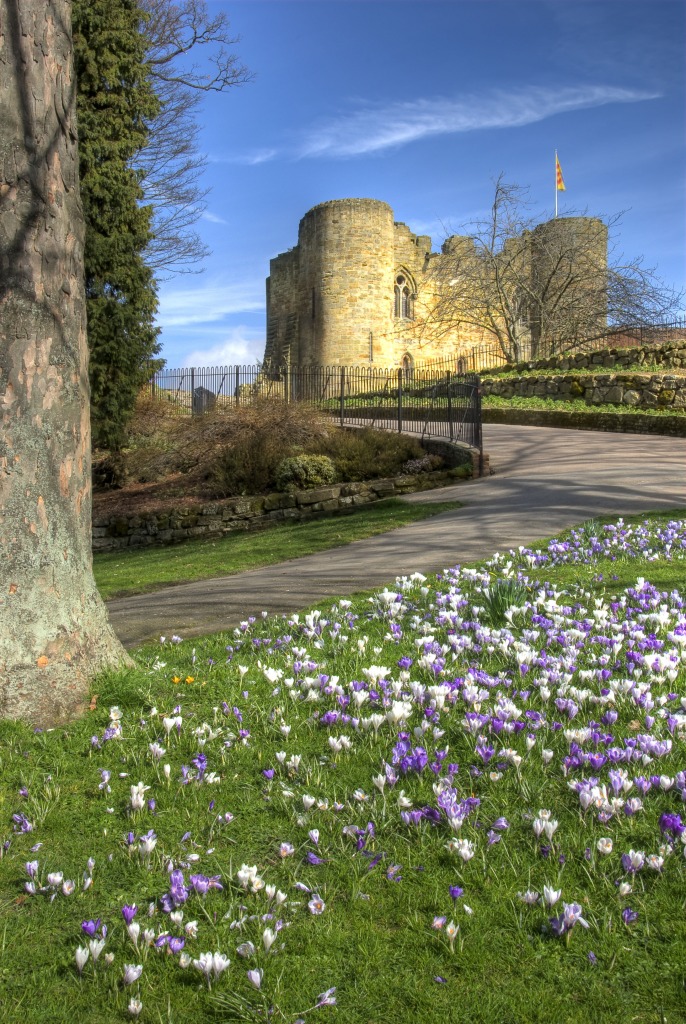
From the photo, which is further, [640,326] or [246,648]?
[640,326]

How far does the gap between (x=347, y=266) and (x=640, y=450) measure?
26.8m

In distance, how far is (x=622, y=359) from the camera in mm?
26484

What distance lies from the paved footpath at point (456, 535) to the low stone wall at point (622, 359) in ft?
31.9

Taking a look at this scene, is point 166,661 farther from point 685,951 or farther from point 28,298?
point 685,951

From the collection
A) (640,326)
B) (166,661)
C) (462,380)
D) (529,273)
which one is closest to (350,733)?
(166,661)

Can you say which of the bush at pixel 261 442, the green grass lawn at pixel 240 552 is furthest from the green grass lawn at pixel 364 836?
the bush at pixel 261 442

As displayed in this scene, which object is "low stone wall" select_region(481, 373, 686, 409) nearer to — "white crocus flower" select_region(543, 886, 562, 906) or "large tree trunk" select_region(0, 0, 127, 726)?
"large tree trunk" select_region(0, 0, 127, 726)

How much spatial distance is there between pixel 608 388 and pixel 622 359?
9.87ft

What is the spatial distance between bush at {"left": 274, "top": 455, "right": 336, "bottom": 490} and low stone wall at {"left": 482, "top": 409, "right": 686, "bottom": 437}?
8554mm

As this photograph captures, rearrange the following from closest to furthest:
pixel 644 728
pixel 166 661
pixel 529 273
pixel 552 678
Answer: pixel 644 728 → pixel 552 678 → pixel 166 661 → pixel 529 273

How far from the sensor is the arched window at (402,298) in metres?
41.8

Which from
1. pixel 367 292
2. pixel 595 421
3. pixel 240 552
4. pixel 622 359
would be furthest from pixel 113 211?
pixel 367 292

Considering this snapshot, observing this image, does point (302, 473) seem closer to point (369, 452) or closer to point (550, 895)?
point (369, 452)

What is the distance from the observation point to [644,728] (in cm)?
343
